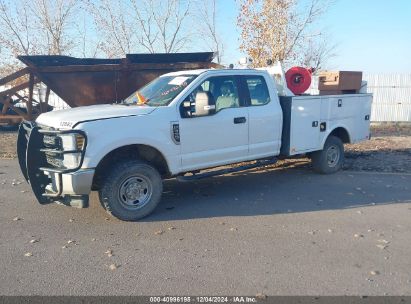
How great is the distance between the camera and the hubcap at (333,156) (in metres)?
7.43

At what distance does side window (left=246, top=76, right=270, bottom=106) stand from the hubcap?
214 centimetres

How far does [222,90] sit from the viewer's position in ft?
18.9

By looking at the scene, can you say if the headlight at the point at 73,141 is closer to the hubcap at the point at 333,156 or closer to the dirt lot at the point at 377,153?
the hubcap at the point at 333,156

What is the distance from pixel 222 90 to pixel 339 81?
3044 mm

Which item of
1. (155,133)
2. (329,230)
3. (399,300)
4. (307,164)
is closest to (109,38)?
(307,164)

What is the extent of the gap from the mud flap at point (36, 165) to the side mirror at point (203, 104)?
2.22m

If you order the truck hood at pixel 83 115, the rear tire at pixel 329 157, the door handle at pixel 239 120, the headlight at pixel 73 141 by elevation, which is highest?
the truck hood at pixel 83 115

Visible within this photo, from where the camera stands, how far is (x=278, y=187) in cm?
661

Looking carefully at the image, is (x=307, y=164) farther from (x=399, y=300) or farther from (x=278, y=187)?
(x=399, y=300)

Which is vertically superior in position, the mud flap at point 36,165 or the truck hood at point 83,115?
the truck hood at point 83,115

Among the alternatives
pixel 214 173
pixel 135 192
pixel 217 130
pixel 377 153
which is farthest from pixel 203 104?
pixel 377 153

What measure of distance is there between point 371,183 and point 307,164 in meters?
1.87

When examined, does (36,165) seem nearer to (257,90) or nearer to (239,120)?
(239,120)

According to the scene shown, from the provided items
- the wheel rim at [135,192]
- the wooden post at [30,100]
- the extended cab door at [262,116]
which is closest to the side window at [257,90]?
the extended cab door at [262,116]
